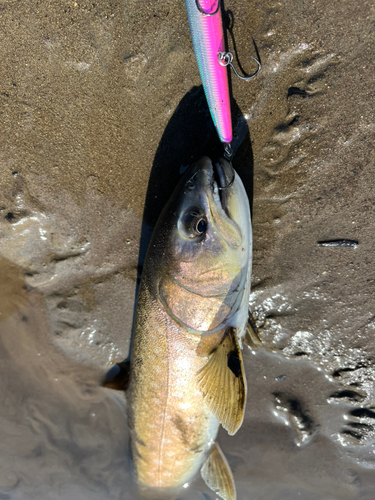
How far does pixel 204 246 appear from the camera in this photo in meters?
2.02

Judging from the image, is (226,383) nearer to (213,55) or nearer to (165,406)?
(165,406)

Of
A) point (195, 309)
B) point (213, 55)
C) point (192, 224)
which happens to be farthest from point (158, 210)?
point (213, 55)

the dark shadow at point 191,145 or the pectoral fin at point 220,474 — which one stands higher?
the dark shadow at point 191,145

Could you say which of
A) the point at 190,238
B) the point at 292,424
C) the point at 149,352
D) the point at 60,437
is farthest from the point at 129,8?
the point at 60,437

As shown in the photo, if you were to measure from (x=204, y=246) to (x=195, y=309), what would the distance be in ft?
1.62

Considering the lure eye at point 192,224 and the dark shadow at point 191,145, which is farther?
the dark shadow at point 191,145

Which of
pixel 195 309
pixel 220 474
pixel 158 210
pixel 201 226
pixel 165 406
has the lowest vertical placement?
pixel 220 474

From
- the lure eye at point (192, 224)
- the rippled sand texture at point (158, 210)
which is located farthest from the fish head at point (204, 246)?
the rippled sand texture at point (158, 210)

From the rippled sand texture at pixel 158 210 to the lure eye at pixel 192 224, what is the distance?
0.71 metres

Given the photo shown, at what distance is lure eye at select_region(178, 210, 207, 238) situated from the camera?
1.97 meters

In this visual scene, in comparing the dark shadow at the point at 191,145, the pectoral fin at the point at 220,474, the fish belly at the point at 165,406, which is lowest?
the pectoral fin at the point at 220,474

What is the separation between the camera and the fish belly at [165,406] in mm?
2316

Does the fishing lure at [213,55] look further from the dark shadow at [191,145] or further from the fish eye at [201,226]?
the fish eye at [201,226]

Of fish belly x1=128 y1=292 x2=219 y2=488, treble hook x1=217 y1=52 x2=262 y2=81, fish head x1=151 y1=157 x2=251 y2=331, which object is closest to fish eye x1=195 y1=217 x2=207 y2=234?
fish head x1=151 y1=157 x2=251 y2=331
